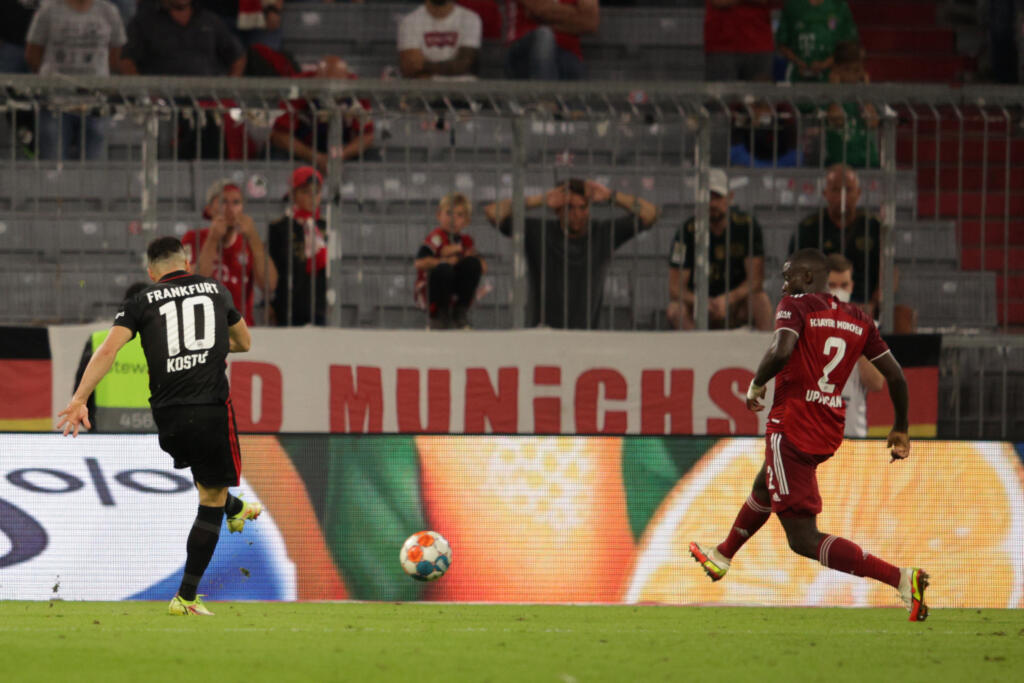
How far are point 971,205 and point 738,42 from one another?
11.7 ft

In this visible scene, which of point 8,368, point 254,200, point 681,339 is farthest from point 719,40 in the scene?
point 8,368

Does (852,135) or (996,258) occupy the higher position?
(852,135)

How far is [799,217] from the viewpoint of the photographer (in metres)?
11.4

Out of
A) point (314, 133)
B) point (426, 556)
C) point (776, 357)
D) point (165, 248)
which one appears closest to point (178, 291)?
point (165, 248)

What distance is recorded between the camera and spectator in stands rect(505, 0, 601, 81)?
13797 millimetres

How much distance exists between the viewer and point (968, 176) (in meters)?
11.8

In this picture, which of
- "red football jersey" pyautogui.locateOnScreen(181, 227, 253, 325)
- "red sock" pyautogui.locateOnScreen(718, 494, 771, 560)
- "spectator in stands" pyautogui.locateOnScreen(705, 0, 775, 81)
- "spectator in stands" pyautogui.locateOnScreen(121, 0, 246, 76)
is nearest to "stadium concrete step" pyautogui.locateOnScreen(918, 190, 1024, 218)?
"spectator in stands" pyautogui.locateOnScreen(705, 0, 775, 81)

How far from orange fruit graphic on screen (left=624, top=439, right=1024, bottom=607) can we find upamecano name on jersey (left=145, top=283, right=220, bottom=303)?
2.98 metres

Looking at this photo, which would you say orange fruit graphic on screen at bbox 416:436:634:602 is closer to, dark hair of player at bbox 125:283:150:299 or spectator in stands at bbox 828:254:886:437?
spectator in stands at bbox 828:254:886:437

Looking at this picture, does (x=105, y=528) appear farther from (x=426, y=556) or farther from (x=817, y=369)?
(x=817, y=369)

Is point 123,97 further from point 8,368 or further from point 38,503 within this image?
point 38,503

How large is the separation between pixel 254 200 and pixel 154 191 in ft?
2.38

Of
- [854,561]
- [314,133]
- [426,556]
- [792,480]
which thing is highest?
[314,133]

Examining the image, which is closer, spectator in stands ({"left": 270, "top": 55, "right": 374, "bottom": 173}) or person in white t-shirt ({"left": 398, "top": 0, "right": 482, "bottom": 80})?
spectator in stands ({"left": 270, "top": 55, "right": 374, "bottom": 173})
